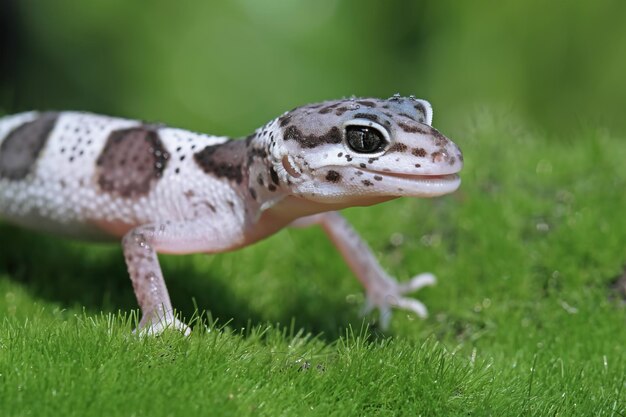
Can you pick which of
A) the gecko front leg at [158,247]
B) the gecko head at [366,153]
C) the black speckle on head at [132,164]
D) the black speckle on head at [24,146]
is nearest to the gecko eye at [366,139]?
the gecko head at [366,153]

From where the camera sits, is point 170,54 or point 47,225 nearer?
point 47,225

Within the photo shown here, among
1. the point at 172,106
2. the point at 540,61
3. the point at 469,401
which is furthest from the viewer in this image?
the point at 172,106

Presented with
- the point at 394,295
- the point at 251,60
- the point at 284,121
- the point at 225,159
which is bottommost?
the point at 394,295

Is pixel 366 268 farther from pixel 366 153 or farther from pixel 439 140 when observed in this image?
pixel 439 140

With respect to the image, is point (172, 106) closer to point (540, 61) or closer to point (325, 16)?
point (325, 16)

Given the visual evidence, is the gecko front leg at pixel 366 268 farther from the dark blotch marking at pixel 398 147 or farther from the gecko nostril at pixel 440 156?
the gecko nostril at pixel 440 156

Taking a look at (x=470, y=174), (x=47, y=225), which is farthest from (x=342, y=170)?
(x=470, y=174)

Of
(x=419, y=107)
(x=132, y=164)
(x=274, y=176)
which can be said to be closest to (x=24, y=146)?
(x=132, y=164)

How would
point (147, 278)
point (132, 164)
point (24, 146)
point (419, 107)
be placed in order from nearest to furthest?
point (419, 107), point (147, 278), point (132, 164), point (24, 146)
